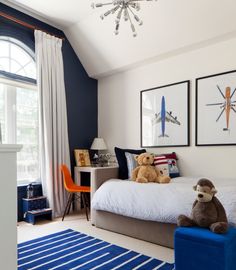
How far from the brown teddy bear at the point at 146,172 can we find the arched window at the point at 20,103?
1570 mm

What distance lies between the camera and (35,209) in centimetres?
325

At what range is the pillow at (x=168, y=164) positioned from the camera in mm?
3059

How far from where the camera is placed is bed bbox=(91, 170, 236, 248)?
6.95ft

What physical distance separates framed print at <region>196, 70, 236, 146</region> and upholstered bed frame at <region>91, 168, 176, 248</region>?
51.6 inches

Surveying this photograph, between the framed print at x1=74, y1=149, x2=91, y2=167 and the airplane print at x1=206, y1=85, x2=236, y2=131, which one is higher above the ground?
the airplane print at x1=206, y1=85, x2=236, y2=131

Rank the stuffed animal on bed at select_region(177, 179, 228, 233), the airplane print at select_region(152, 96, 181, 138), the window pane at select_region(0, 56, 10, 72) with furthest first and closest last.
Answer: the airplane print at select_region(152, 96, 181, 138) → the window pane at select_region(0, 56, 10, 72) → the stuffed animal on bed at select_region(177, 179, 228, 233)

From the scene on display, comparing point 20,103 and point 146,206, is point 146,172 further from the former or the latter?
point 20,103

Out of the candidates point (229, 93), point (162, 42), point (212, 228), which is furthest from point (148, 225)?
point (162, 42)

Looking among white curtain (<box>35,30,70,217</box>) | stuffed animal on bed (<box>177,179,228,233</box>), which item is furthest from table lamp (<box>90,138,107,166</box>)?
stuffed animal on bed (<box>177,179,228,233</box>)

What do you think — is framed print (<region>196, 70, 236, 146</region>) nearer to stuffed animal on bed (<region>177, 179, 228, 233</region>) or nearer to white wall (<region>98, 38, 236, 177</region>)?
white wall (<region>98, 38, 236, 177</region>)

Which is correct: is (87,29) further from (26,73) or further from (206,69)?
(206,69)

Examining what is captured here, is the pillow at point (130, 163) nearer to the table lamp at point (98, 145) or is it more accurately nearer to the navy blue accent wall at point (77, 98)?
the table lamp at point (98, 145)

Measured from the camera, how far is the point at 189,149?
3.34 metres

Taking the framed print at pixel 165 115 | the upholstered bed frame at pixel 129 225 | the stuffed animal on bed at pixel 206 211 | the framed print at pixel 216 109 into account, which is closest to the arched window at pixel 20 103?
the upholstered bed frame at pixel 129 225
